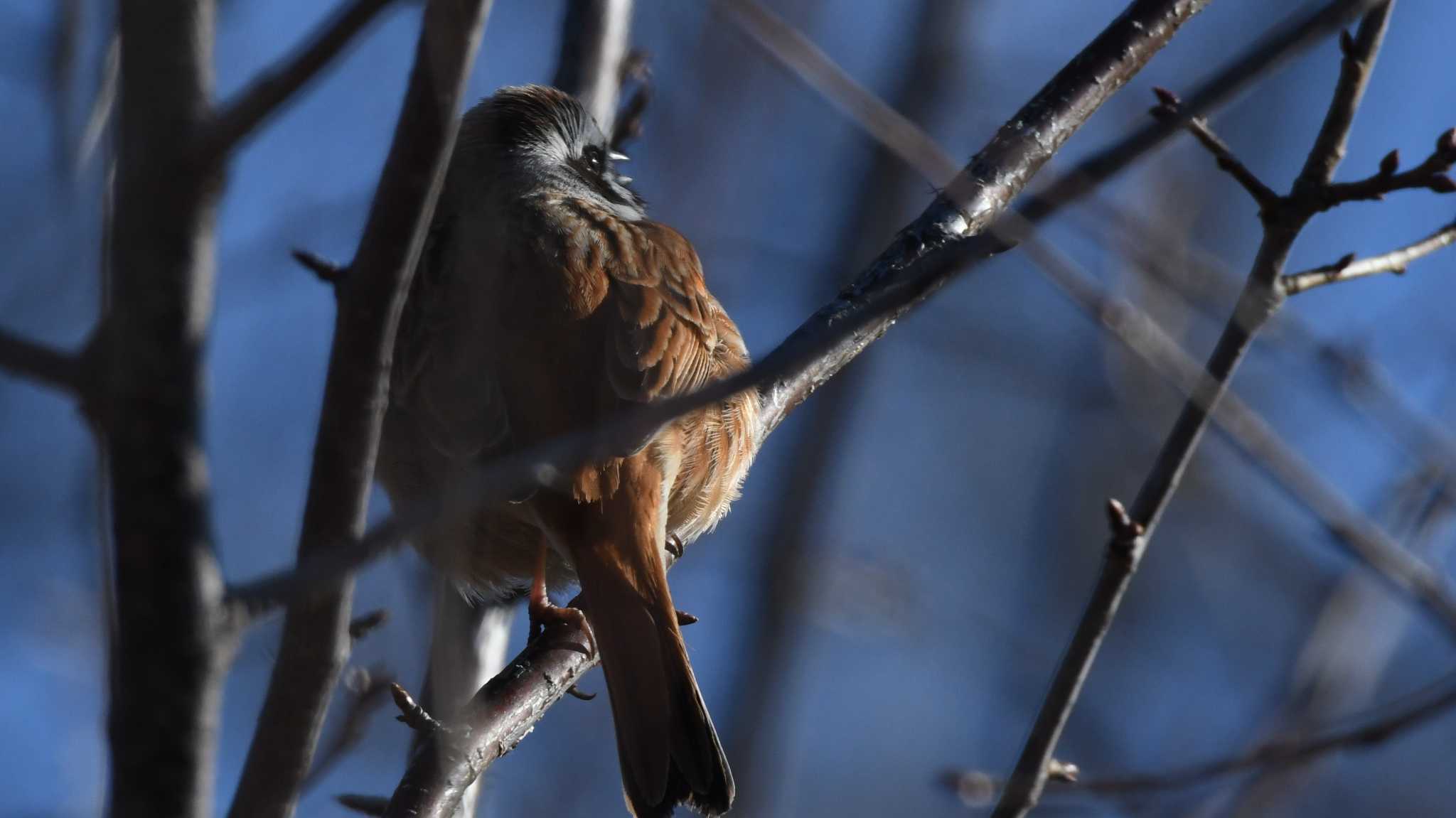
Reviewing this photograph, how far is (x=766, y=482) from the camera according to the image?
648 cm

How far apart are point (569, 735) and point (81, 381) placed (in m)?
4.88

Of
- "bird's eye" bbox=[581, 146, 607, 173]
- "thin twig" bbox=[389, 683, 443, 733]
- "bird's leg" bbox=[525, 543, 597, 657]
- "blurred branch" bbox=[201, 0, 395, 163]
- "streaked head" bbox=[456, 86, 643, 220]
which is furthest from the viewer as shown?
"bird's eye" bbox=[581, 146, 607, 173]

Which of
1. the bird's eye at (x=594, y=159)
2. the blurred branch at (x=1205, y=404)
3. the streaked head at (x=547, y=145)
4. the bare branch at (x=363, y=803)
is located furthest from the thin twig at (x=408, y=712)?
the bird's eye at (x=594, y=159)

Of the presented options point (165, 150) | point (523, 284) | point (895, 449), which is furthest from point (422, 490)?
point (895, 449)

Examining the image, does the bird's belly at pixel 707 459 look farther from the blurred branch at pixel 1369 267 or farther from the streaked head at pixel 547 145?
the blurred branch at pixel 1369 267

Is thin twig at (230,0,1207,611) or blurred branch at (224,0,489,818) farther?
thin twig at (230,0,1207,611)

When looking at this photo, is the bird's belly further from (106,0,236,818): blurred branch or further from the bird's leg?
(106,0,236,818): blurred branch

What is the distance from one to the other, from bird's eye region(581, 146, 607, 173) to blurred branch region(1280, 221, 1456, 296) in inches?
99.9

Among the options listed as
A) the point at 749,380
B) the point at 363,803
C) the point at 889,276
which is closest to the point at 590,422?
the point at 889,276

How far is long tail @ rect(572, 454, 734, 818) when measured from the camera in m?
2.98

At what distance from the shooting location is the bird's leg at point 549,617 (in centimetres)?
314

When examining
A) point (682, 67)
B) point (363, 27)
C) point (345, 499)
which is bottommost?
point (345, 499)

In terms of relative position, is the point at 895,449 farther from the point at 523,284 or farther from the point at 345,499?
the point at 345,499

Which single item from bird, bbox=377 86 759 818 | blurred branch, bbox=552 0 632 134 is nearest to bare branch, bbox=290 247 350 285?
bird, bbox=377 86 759 818
